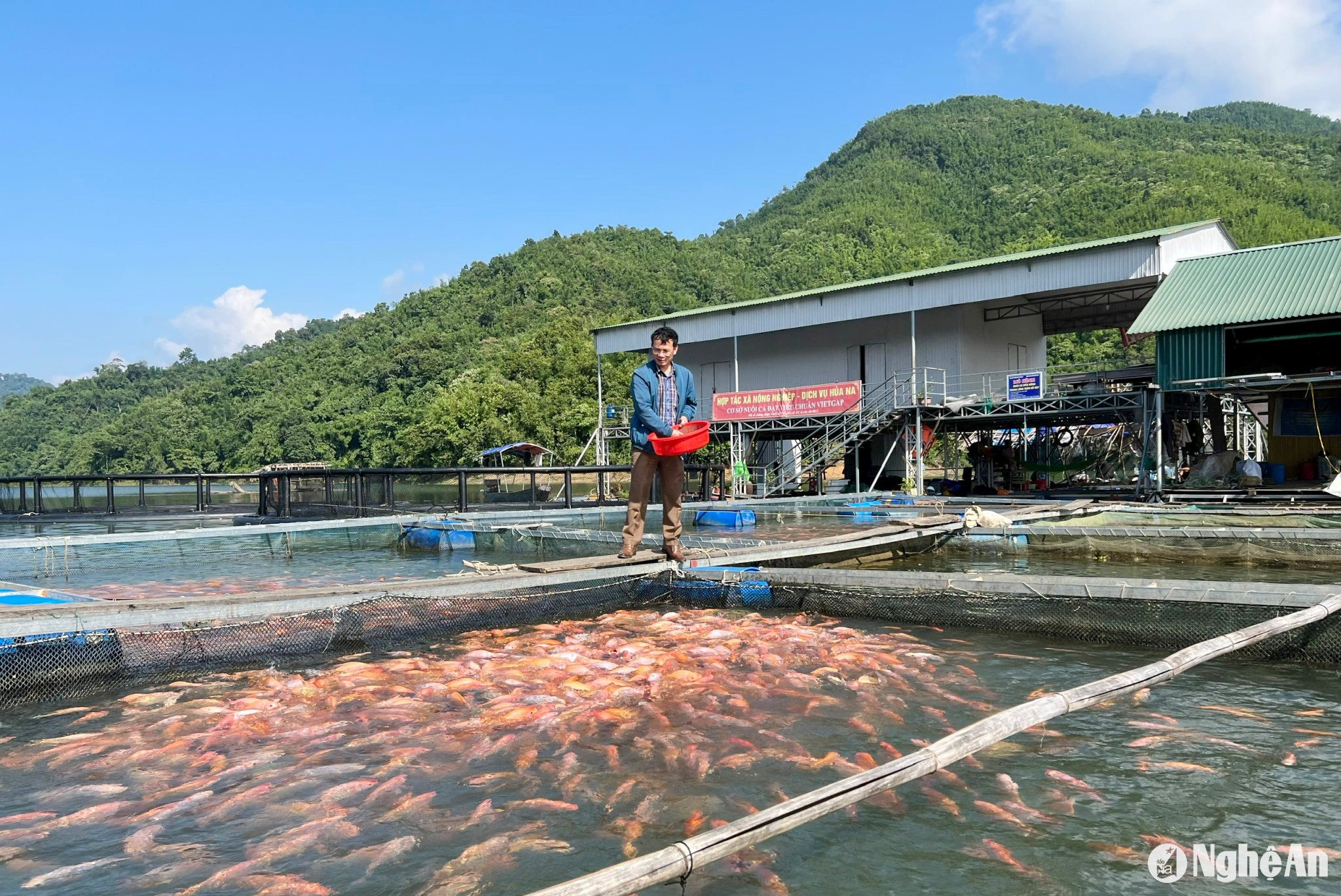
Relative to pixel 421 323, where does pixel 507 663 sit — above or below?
below

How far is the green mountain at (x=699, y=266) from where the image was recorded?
65.3 meters

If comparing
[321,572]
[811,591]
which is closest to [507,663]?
[811,591]

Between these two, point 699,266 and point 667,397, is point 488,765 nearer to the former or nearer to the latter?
point 667,397

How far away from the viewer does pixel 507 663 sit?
675 cm

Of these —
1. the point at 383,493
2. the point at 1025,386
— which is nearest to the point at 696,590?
the point at 383,493

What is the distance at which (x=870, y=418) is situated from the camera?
2750cm

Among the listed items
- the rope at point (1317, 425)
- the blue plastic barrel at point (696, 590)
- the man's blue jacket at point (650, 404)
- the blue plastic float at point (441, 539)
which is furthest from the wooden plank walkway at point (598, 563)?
the rope at point (1317, 425)

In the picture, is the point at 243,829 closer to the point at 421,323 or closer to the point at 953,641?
the point at 953,641

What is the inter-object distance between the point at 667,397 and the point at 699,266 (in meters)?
94.8

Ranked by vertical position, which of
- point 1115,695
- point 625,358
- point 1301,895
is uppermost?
point 625,358

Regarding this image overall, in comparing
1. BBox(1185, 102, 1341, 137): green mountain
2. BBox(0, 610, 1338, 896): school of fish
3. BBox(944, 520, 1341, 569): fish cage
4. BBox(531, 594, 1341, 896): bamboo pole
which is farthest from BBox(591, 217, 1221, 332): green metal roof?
BBox(1185, 102, 1341, 137): green mountain

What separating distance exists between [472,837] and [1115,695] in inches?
132

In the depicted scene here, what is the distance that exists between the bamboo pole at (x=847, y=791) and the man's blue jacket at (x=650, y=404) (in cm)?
429

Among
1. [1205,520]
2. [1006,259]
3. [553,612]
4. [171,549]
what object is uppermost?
[1006,259]
